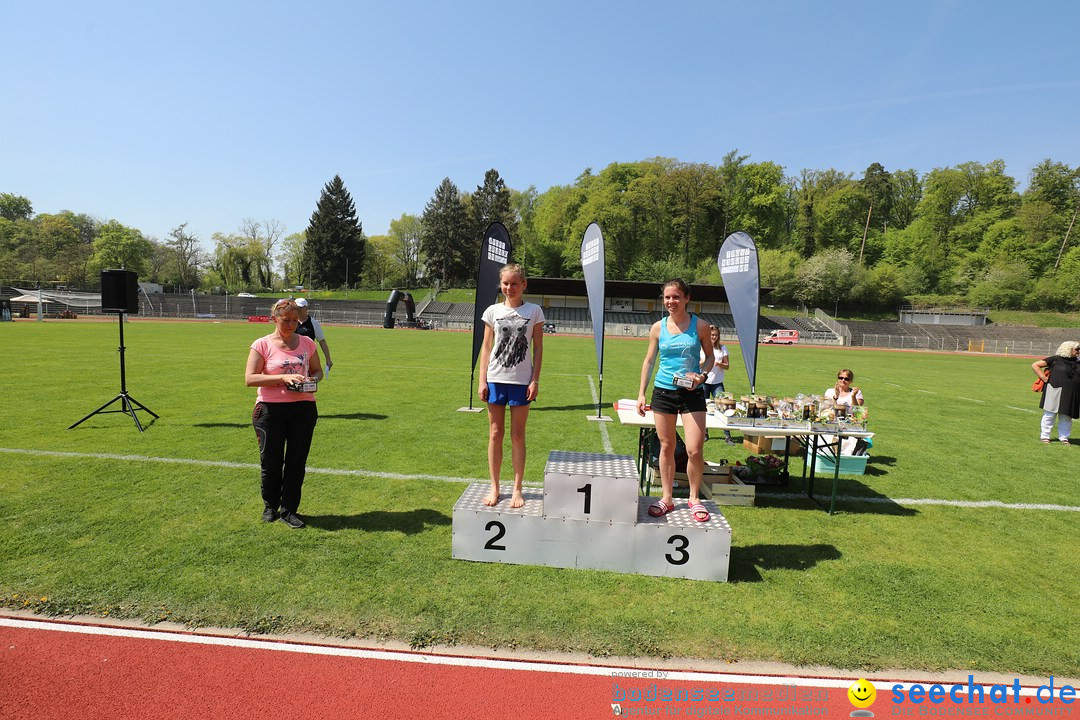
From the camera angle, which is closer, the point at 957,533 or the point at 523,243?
the point at 957,533

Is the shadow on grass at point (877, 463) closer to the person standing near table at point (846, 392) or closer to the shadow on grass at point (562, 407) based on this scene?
the person standing near table at point (846, 392)

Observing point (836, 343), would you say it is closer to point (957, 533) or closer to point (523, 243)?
point (523, 243)

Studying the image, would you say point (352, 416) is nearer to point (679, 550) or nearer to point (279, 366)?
point (279, 366)

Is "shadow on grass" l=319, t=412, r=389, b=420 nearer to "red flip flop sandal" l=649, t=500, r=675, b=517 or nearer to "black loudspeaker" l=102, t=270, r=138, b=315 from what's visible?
"black loudspeaker" l=102, t=270, r=138, b=315

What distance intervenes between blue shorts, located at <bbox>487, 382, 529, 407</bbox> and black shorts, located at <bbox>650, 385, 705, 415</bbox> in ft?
3.48

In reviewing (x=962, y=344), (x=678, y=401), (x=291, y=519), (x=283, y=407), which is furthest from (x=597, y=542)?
(x=962, y=344)

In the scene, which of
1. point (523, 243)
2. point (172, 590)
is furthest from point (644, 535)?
point (523, 243)

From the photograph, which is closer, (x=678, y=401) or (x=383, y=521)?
(x=678, y=401)

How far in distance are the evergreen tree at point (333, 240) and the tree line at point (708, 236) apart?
0.20m

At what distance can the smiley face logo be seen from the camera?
2793mm

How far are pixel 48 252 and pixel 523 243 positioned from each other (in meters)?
67.8

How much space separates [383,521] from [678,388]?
9.46 ft

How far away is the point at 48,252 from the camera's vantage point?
77438 millimetres

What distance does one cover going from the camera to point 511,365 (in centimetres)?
433
